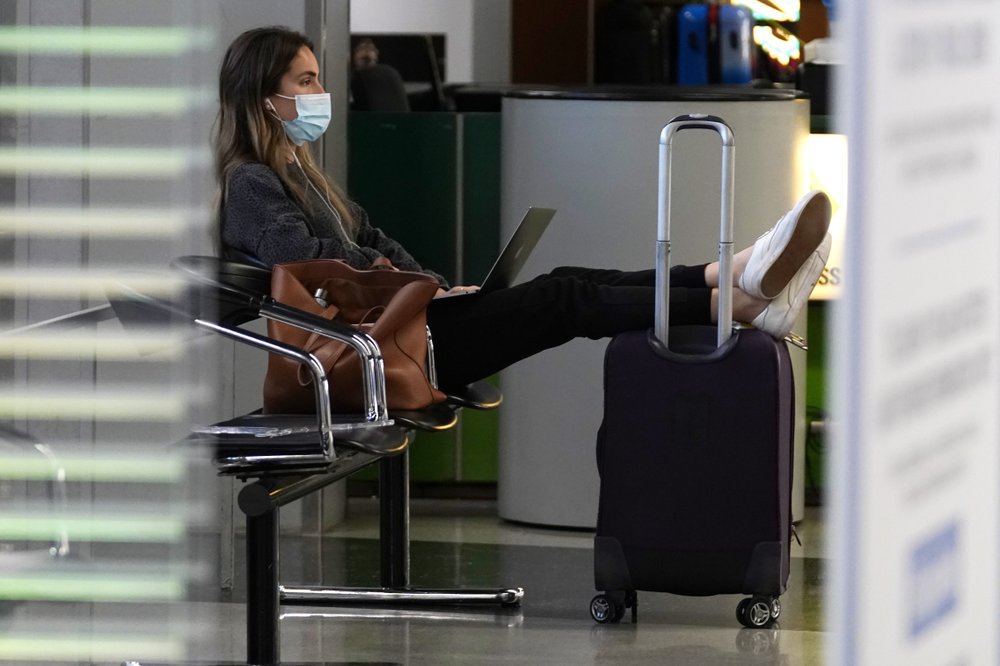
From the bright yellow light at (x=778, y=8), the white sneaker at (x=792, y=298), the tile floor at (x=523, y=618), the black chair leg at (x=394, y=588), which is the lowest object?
the tile floor at (x=523, y=618)

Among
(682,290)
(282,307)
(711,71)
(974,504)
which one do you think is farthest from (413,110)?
(974,504)

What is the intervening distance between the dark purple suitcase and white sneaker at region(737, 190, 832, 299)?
7 centimetres

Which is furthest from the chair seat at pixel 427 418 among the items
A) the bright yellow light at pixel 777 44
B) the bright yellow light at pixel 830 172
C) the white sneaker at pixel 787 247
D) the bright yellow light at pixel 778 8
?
the bright yellow light at pixel 778 8

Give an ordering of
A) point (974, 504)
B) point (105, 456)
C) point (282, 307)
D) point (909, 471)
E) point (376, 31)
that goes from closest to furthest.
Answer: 1. point (909, 471)
2. point (974, 504)
3. point (105, 456)
4. point (282, 307)
5. point (376, 31)

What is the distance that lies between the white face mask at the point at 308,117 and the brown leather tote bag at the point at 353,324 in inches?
21.0

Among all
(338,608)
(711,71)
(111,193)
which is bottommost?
(338,608)

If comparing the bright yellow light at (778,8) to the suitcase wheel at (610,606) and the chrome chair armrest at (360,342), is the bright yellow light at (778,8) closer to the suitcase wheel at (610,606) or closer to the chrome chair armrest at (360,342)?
the suitcase wheel at (610,606)

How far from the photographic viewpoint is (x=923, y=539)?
0.80 m

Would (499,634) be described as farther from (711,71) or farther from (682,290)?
(711,71)

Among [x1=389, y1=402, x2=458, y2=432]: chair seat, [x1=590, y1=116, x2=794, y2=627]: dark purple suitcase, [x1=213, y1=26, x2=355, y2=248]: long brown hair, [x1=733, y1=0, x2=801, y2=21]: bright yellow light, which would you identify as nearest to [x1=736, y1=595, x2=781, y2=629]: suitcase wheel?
[x1=590, y1=116, x2=794, y2=627]: dark purple suitcase

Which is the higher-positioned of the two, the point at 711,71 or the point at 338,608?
the point at 711,71

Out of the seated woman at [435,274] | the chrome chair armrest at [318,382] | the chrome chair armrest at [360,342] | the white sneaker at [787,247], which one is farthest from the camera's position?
the seated woman at [435,274]

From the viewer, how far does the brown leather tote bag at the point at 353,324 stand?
109 inches

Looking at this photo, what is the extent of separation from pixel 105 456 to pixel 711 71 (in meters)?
7.11
